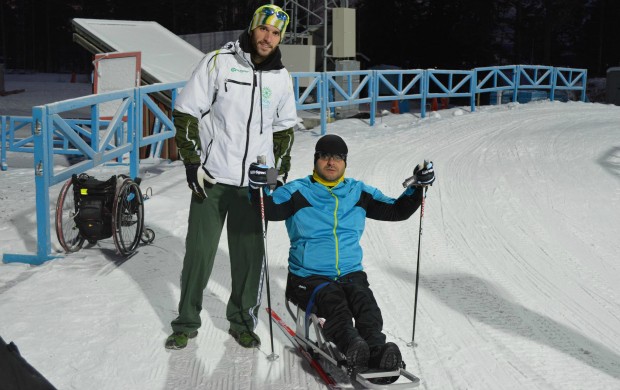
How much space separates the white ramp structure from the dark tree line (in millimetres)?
18505

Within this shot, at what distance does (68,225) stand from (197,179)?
3.07 meters

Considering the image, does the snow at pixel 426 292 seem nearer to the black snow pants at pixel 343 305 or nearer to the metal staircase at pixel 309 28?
the black snow pants at pixel 343 305

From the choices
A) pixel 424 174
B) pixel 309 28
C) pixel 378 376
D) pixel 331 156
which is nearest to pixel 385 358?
pixel 378 376

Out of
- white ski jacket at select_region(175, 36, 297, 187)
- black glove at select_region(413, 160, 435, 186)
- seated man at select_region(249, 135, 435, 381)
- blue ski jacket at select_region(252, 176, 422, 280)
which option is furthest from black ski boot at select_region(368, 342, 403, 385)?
white ski jacket at select_region(175, 36, 297, 187)

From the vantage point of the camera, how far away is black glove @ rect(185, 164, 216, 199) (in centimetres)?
463

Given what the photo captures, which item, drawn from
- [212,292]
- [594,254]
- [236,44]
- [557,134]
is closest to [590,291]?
[594,254]

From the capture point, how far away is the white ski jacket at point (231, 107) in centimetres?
465

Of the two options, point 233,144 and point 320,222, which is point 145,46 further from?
point 320,222

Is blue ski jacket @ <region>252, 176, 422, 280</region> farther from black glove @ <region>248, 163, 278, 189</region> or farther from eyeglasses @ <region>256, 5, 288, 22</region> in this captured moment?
eyeglasses @ <region>256, 5, 288, 22</region>

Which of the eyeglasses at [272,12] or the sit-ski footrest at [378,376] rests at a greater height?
the eyeglasses at [272,12]

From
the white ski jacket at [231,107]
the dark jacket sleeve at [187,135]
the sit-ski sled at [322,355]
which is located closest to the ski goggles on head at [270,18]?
the white ski jacket at [231,107]

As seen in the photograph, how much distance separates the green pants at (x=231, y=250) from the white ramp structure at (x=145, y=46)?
9.05m

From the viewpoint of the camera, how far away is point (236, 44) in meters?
4.73

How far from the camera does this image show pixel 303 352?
15.6ft
